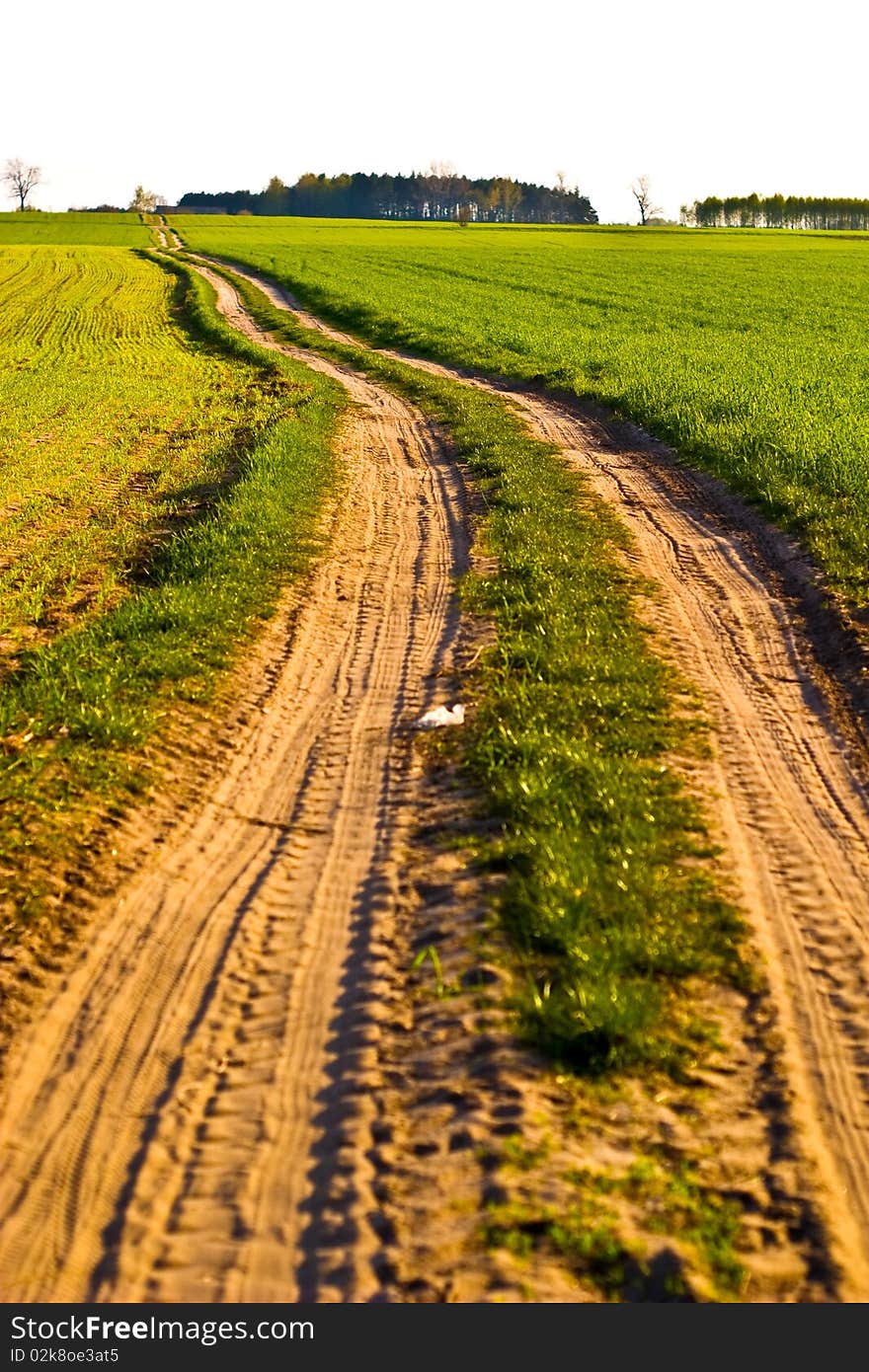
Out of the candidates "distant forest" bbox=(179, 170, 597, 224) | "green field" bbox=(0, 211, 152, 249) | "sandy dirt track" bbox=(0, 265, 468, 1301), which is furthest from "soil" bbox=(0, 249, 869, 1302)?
"distant forest" bbox=(179, 170, 597, 224)

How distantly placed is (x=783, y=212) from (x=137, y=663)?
512 ft

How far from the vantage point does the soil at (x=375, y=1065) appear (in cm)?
362

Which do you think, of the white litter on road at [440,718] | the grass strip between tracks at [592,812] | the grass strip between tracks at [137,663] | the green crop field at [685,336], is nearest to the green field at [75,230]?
the green crop field at [685,336]

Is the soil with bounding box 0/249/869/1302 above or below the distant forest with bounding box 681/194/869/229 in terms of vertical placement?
below

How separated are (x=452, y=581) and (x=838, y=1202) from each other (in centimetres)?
729

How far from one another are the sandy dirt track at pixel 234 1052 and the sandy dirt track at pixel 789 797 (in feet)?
5.90

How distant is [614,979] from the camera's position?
185 inches

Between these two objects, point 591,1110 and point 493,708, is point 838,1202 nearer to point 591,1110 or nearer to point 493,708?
point 591,1110

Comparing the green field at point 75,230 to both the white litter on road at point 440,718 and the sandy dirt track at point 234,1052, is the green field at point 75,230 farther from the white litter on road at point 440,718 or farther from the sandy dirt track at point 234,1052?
the sandy dirt track at point 234,1052

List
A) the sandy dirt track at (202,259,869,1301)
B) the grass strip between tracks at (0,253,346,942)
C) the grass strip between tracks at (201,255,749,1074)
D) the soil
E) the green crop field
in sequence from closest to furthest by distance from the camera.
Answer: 1. the soil
2. the sandy dirt track at (202,259,869,1301)
3. the grass strip between tracks at (201,255,749,1074)
4. the grass strip between tracks at (0,253,346,942)
5. the green crop field

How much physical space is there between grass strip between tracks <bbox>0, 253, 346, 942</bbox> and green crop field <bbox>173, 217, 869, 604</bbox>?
5.50 m

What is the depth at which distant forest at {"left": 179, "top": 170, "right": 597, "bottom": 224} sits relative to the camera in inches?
6801

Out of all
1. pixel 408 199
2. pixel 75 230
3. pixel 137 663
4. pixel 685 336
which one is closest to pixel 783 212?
pixel 408 199

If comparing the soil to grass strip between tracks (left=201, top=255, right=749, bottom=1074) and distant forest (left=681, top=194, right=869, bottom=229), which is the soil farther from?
distant forest (left=681, top=194, right=869, bottom=229)
